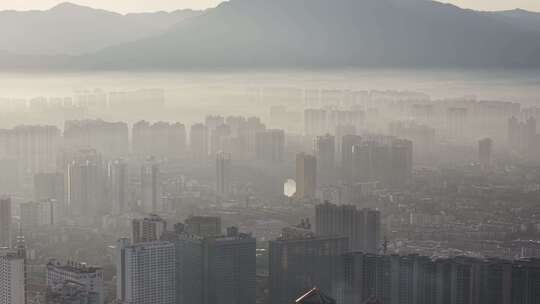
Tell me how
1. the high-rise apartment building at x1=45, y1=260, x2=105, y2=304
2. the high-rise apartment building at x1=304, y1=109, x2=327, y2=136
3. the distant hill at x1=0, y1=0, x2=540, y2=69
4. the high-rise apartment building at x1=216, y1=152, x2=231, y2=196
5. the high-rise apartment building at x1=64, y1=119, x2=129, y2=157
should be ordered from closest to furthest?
1. the high-rise apartment building at x1=45, y1=260, x2=105, y2=304
2. the distant hill at x1=0, y1=0, x2=540, y2=69
3. the high-rise apartment building at x1=216, y1=152, x2=231, y2=196
4. the high-rise apartment building at x1=304, y1=109, x2=327, y2=136
5. the high-rise apartment building at x1=64, y1=119, x2=129, y2=157

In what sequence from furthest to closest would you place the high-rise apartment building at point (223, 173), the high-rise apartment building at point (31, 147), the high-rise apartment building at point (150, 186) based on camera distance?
the high-rise apartment building at point (31, 147)
the high-rise apartment building at point (223, 173)
the high-rise apartment building at point (150, 186)

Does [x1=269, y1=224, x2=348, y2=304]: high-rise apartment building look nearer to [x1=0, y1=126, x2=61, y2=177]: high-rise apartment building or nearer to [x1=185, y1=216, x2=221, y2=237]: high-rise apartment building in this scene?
[x1=185, y1=216, x2=221, y2=237]: high-rise apartment building

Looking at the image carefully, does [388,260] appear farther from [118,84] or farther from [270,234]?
[118,84]

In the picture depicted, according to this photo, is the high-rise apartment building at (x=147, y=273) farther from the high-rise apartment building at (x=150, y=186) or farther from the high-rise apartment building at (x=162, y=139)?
the high-rise apartment building at (x=162, y=139)

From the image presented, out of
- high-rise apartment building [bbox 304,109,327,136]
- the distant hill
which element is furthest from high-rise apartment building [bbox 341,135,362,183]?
the distant hill

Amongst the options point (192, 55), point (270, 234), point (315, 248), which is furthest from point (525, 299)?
point (192, 55)

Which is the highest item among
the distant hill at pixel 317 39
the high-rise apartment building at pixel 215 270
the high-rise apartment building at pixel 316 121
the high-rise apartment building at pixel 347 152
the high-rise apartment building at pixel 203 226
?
the distant hill at pixel 317 39

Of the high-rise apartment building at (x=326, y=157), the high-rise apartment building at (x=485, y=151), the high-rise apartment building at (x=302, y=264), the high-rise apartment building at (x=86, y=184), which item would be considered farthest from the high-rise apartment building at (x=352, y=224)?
the high-rise apartment building at (x=86, y=184)
